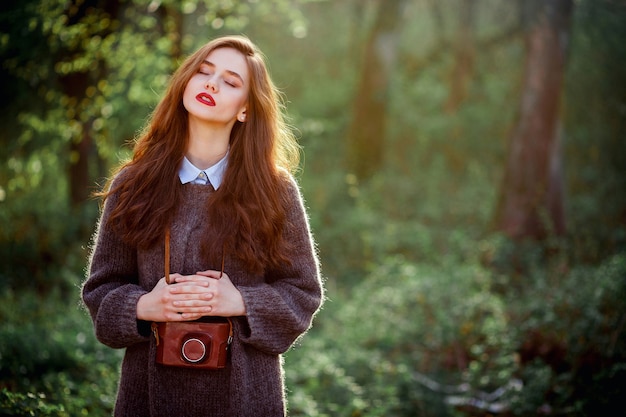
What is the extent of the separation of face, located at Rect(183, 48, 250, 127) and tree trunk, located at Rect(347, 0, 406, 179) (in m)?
9.77

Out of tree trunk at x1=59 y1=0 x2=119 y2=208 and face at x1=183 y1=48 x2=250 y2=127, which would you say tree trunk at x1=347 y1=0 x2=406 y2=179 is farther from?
face at x1=183 y1=48 x2=250 y2=127

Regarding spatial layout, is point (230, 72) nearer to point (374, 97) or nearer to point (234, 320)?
point (234, 320)

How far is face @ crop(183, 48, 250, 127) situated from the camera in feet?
8.59

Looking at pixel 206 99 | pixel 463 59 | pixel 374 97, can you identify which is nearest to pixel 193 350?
pixel 206 99

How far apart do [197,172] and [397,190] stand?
31.9 feet

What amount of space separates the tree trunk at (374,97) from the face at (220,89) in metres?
9.77

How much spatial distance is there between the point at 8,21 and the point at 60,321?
108 inches

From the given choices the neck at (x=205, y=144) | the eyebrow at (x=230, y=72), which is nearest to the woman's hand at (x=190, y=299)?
the neck at (x=205, y=144)

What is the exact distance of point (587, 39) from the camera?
13.3m

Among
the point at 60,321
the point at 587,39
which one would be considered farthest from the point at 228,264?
the point at 587,39

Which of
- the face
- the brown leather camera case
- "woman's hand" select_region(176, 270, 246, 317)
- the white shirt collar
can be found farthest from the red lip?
the brown leather camera case

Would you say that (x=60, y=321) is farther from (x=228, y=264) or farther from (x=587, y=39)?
(x=587, y=39)

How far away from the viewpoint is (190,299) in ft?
7.73

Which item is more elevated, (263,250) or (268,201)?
(268,201)
